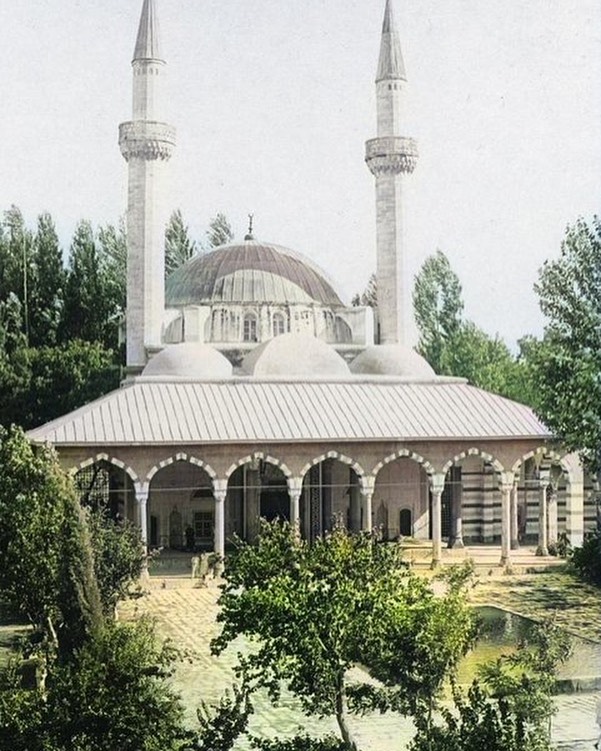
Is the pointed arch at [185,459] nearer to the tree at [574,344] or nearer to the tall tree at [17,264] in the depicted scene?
the tree at [574,344]

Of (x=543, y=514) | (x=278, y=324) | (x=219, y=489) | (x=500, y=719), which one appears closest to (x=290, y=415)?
(x=219, y=489)

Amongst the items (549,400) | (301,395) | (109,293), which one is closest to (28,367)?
(109,293)

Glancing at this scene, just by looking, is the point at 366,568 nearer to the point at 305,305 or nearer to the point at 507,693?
the point at 507,693

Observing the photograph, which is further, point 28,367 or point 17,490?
point 28,367

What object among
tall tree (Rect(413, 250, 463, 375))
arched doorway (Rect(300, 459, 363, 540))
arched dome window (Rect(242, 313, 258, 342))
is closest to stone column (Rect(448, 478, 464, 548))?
arched doorway (Rect(300, 459, 363, 540))

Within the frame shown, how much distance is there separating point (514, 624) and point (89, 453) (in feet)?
35.9

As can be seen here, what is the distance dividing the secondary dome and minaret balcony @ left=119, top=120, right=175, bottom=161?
19.2 ft

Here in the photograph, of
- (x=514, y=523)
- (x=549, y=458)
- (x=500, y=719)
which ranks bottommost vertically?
(x=500, y=719)

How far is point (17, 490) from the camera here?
17781mm

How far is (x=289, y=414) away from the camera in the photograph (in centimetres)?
3016

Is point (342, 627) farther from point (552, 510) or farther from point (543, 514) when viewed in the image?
point (552, 510)

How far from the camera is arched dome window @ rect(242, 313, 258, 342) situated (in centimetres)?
4138

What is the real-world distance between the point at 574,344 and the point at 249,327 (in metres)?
16.3

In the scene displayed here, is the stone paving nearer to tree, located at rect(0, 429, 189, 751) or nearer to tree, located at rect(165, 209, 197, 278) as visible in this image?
tree, located at rect(0, 429, 189, 751)
